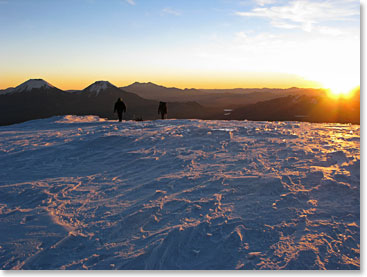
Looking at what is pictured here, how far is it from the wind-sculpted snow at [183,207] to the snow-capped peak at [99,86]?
189m

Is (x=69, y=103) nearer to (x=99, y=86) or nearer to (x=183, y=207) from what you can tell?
(x=99, y=86)

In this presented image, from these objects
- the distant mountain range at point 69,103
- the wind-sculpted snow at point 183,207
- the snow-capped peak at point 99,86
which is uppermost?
the snow-capped peak at point 99,86

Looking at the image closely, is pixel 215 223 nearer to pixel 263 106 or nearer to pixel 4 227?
pixel 4 227

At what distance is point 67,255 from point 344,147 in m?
8.11

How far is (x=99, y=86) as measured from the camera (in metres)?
193

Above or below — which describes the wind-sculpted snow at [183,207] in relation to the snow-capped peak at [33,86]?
below

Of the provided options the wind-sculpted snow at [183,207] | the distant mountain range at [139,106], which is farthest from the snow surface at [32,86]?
the wind-sculpted snow at [183,207]

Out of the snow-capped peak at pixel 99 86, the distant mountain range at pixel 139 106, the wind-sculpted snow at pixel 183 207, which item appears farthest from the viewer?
the snow-capped peak at pixel 99 86

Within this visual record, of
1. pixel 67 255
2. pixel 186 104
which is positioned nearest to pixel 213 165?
pixel 67 255

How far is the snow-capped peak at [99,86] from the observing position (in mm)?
187500

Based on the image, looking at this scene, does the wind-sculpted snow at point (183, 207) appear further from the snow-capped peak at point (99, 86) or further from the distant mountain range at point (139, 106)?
the snow-capped peak at point (99, 86)

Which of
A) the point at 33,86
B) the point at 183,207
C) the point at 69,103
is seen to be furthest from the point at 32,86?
the point at 183,207

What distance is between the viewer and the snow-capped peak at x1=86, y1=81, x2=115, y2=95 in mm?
187500

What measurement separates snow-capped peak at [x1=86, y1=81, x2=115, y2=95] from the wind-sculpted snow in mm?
189234
